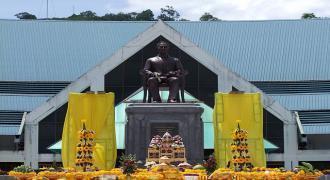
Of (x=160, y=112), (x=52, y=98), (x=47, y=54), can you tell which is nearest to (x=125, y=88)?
(x=52, y=98)

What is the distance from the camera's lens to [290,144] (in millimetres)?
69812

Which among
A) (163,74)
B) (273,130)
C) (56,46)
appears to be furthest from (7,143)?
(163,74)

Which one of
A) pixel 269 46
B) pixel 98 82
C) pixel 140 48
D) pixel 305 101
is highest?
pixel 269 46

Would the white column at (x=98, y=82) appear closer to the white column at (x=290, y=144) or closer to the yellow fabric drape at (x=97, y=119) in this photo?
the white column at (x=290, y=144)

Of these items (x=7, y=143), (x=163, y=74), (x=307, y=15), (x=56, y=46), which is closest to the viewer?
(x=163, y=74)

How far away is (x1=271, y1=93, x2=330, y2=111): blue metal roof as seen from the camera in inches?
2874

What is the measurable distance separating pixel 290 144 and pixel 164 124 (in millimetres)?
25824

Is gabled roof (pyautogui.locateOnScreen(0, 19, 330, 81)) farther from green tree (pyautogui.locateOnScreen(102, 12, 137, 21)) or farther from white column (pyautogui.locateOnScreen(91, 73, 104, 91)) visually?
green tree (pyautogui.locateOnScreen(102, 12, 137, 21))

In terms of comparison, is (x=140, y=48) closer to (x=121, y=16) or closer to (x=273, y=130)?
(x=273, y=130)

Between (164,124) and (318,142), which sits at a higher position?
(164,124)

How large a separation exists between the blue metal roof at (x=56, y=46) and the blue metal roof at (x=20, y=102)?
2.51m

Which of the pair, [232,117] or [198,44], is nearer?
[232,117]

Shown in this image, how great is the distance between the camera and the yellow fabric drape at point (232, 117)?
52.8m

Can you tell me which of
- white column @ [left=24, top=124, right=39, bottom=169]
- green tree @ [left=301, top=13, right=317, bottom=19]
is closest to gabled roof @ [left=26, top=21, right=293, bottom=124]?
white column @ [left=24, top=124, right=39, bottom=169]
